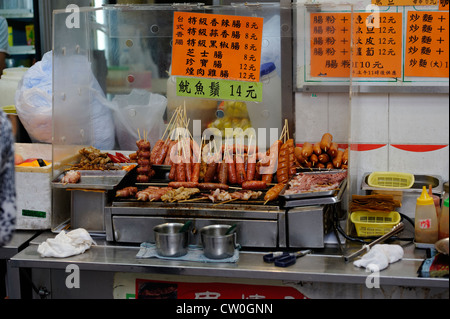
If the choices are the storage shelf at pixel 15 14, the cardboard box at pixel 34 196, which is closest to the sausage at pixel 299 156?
the cardboard box at pixel 34 196

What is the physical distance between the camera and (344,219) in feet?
10.7

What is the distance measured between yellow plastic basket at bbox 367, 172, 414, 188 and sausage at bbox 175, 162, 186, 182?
1.10 m

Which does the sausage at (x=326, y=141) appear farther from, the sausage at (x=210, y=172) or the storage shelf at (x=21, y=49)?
the storage shelf at (x=21, y=49)

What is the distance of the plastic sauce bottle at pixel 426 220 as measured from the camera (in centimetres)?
294

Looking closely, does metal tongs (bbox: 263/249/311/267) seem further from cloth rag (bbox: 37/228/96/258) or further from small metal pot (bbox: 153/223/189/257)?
cloth rag (bbox: 37/228/96/258)

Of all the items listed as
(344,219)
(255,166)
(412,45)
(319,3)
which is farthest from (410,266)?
(319,3)

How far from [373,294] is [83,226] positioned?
5.35ft

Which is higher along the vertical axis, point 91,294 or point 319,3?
point 319,3

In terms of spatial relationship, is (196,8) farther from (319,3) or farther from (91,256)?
(91,256)

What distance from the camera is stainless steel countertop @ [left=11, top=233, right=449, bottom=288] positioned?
2.68m

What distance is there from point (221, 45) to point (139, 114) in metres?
0.78

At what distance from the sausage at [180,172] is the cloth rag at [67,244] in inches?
25.2

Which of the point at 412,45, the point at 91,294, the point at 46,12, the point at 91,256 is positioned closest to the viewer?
the point at 91,256

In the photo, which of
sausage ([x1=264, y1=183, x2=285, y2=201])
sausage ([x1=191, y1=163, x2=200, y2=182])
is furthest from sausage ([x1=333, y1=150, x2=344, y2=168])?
sausage ([x1=191, y1=163, x2=200, y2=182])
